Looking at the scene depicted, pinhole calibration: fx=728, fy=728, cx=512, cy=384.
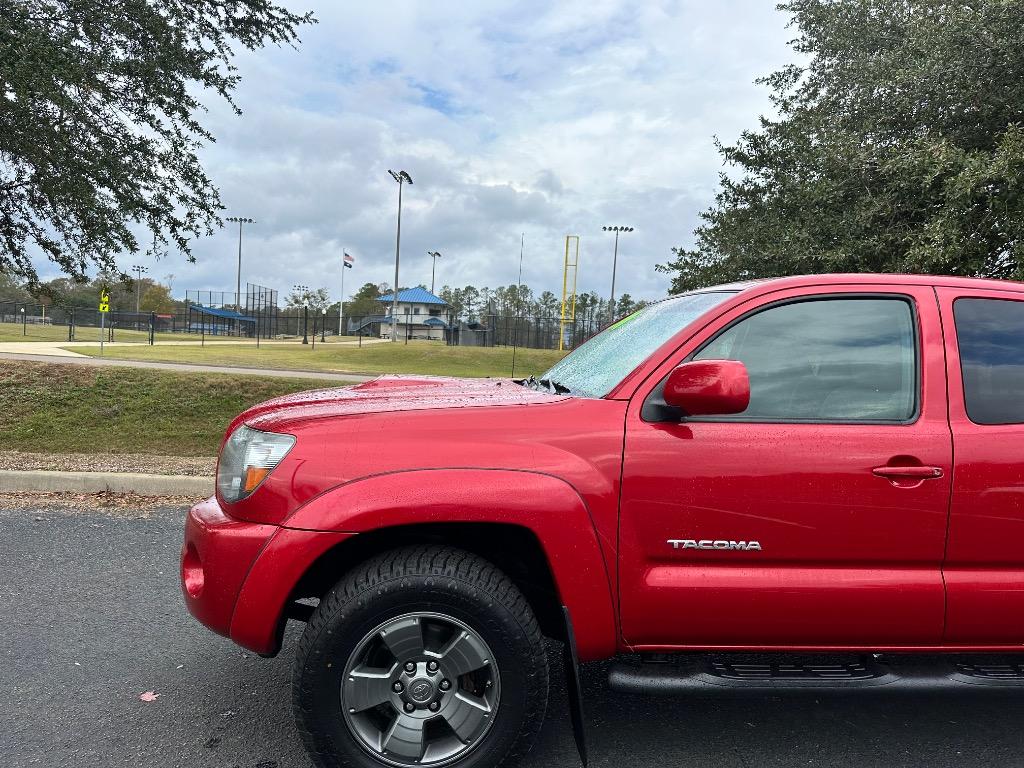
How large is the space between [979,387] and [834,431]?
0.58 m

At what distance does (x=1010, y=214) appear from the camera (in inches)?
379

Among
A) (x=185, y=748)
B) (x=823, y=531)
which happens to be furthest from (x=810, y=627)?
(x=185, y=748)

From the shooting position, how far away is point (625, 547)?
2.32 metres

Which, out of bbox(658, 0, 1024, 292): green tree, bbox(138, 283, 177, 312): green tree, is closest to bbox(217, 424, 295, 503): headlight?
bbox(658, 0, 1024, 292): green tree

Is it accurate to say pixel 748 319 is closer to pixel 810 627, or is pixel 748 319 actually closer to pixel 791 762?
pixel 810 627

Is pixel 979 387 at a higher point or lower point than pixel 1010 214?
lower

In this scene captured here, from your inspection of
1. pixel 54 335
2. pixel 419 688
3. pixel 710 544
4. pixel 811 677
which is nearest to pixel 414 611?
pixel 419 688

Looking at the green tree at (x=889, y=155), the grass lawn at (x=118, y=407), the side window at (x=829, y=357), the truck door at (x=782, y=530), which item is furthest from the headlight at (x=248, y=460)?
the green tree at (x=889, y=155)

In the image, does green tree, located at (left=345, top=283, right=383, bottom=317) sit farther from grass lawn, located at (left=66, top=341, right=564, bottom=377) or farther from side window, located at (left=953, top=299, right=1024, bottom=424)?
side window, located at (left=953, top=299, right=1024, bottom=424)

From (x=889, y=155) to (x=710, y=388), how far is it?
11.5 meters

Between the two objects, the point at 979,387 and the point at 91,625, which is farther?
the point at 91,625

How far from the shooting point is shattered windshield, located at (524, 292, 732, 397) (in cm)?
264

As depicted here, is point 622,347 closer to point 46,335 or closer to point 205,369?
point 205,369

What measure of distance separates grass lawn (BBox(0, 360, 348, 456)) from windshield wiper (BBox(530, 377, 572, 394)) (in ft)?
22.0
